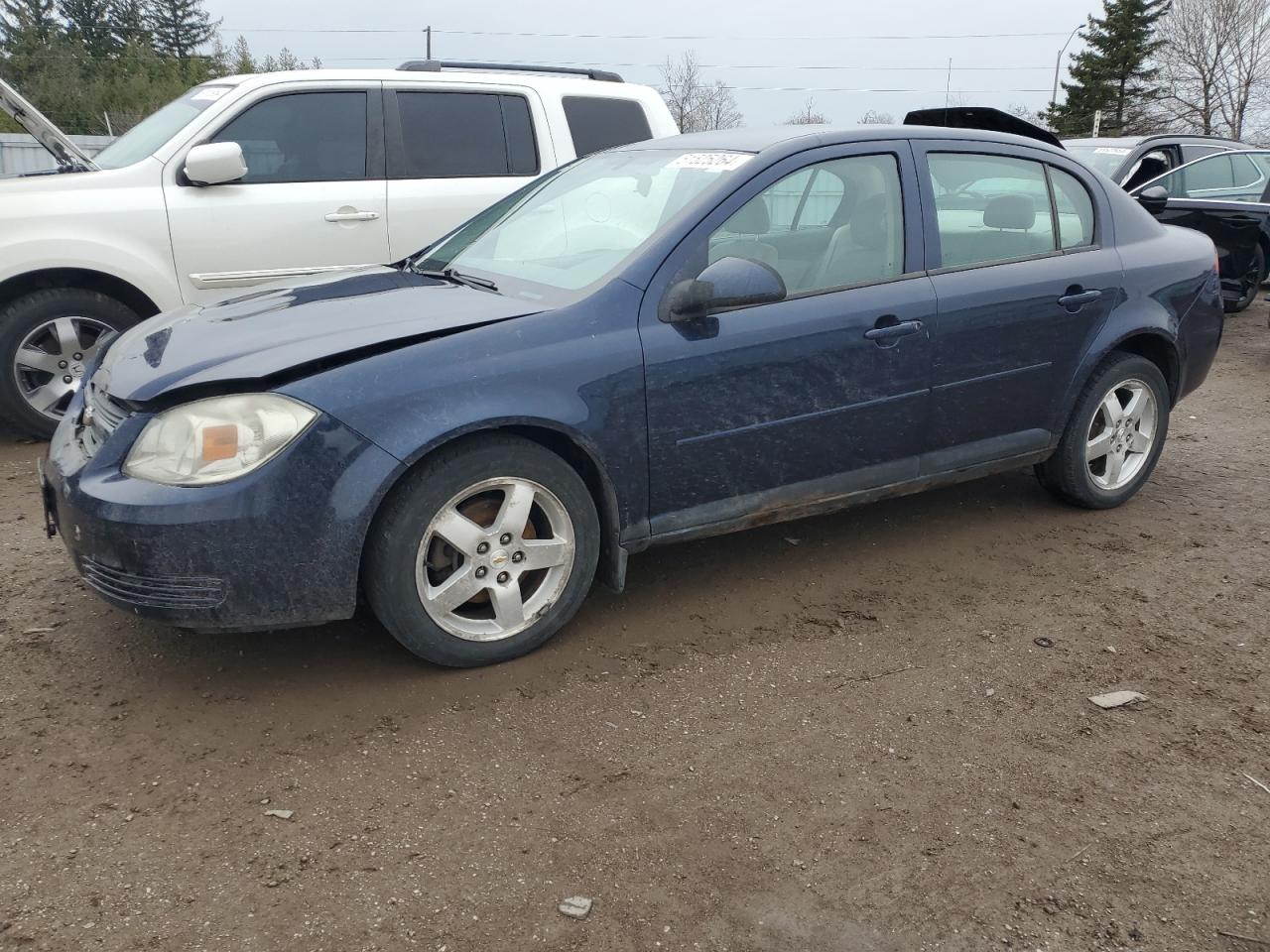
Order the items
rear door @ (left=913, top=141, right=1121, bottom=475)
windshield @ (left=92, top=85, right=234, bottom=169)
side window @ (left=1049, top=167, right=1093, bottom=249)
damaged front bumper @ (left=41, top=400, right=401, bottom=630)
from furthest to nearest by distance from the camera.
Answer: windshield @ (left=92, top=85, right=234, bottom=169) < side window @ (left=1049, top=167, right=1093, bottom=249) < rear door @ (left=913, top=141, right=1121, bottom=475) < damaged front bumper @ (left=41, top=400, right=401, bottom=630)

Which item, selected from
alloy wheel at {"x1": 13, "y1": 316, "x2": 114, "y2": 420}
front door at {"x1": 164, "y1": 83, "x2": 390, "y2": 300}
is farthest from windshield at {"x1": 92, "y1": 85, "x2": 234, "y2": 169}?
alloy wheel at {"x1": 13, "y1": 316, "x2": 114, "y2": 420}

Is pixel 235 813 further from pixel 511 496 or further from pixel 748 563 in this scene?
pixel 748 563

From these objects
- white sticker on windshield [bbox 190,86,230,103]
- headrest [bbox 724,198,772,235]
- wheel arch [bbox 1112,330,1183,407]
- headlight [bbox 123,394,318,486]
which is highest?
white sticker on windshield [bbox 190,86,230,103]

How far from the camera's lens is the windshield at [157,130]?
6.04 m

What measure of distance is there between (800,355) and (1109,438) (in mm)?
1918

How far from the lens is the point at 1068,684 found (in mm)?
3426

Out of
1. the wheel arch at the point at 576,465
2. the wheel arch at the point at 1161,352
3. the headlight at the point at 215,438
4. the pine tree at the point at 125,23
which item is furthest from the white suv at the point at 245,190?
the pine tree at the point at 125,23

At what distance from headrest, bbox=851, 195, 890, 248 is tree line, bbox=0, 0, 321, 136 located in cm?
3495

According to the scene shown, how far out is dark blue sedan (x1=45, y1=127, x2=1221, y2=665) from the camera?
9.96 feet

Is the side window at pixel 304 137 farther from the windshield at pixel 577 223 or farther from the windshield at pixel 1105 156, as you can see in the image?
the windshield at pixel 1105 156

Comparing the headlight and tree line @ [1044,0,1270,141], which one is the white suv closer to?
the headlight

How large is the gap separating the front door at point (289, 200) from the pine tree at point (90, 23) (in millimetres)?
60788

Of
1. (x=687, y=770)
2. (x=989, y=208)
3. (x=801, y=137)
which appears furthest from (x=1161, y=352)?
(x=687, y=770)

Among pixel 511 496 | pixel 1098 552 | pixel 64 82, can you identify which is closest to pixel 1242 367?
pixel 1098 552
